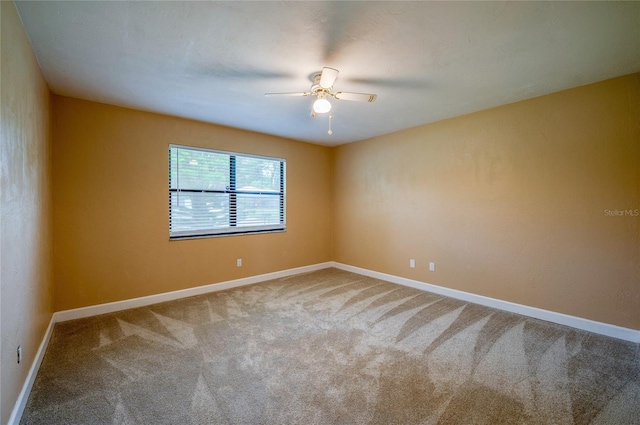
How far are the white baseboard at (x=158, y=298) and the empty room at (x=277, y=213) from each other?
0.08ft

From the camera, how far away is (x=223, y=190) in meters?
4.17

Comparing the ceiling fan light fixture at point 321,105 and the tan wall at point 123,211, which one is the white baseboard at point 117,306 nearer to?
the tan wall at point 123,211

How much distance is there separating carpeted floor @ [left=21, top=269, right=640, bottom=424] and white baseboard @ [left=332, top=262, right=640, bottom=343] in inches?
4.9

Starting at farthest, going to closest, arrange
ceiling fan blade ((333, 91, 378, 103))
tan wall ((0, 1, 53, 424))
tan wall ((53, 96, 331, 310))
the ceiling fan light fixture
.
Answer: tan wall ((53, 96, 331, 310)), ceiling fan blade ((333, 91, 378, 103)), the ceiling fan light fixture, tan wall ((0, 1, 53, 424))

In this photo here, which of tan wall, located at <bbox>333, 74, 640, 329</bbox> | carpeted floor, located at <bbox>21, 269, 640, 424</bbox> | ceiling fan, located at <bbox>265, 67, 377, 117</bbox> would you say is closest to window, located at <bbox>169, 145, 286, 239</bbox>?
carpeted floor, located at <bbox>21, 269, 640, 424</bbox>

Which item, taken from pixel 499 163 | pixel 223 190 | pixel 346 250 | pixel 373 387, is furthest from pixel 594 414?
pixel 223 190

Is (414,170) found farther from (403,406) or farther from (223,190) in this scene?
(403,406)

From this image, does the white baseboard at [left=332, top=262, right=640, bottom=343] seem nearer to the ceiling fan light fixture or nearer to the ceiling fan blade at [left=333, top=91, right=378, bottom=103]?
the ceiling fan blade at [left=333, top=91, right=378, bottom=103]

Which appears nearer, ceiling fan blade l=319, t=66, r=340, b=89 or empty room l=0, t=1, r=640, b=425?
empty room l=0, t=1, r=640, b=425

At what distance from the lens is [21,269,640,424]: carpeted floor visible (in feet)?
5.60

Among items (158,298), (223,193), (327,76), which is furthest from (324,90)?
(158,298)

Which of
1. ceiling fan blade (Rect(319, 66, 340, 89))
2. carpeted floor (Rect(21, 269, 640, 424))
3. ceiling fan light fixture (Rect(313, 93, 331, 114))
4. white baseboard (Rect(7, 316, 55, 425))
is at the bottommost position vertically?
carpeted floor (Rect(21, 269, 640, 424))

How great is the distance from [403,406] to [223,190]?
138 inches

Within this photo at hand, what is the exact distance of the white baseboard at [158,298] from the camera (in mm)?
3067
